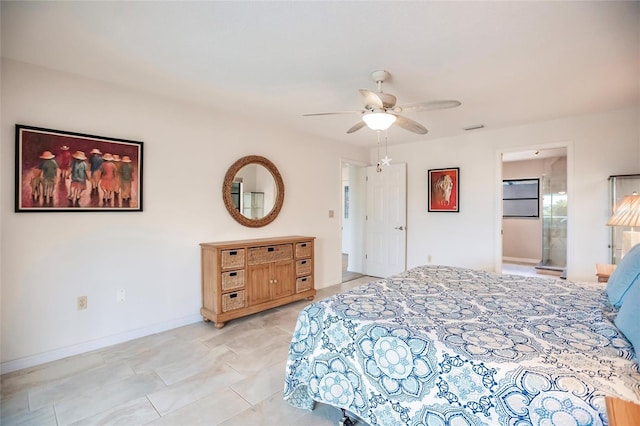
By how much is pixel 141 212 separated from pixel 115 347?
123 cm

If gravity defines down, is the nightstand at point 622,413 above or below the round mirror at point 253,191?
below

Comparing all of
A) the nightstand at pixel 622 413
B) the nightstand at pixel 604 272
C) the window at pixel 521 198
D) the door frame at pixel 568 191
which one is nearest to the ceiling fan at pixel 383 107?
the nightstand at pixel 622 413

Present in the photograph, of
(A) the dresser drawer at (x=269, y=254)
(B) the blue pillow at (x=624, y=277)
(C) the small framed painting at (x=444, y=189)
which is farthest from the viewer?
(C) the small framed painting at (x=444, y=189)

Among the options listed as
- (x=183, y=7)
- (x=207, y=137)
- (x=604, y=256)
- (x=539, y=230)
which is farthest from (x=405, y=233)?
(x=183, y=7)

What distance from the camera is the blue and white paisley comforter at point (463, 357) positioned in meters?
1.09

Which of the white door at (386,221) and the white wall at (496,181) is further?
the white door at (386,221)

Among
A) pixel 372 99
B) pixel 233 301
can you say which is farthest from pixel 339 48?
pixel 233 301

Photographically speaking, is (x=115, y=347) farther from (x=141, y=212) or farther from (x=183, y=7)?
(x=183, y=7)

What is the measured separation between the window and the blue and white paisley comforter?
5.53 meters

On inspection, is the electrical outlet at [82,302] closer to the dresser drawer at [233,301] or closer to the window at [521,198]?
the dresser drawer at [233,301]

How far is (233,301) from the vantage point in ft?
10.5

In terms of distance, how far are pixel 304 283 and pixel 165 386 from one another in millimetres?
2085

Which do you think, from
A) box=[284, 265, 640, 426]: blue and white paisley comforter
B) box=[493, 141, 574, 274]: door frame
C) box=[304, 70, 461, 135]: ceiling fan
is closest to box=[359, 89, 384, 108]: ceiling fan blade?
box=[304, 70, 461, 135]: ceiling fan

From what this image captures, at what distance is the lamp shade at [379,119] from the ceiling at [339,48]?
36 cm
